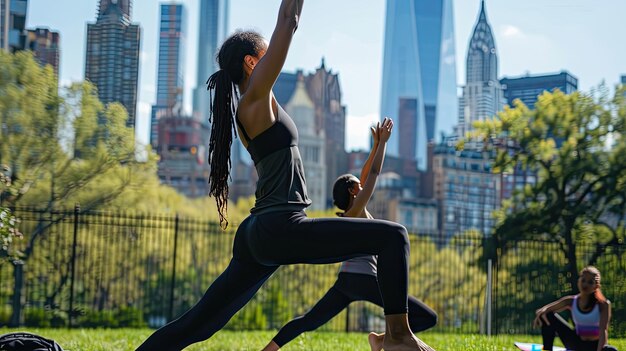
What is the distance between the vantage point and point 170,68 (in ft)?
415

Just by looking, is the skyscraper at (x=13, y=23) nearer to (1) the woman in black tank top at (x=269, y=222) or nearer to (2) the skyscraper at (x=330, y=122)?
(1) the woman in black tank top at (x=269, y=222)

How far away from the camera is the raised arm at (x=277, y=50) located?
3680 mm

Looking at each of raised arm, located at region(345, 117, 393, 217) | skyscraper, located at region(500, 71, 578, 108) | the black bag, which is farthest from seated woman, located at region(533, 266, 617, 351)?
skyscraper, located at region(500, 71, 578, 108)

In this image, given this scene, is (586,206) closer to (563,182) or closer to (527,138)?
(563,182)

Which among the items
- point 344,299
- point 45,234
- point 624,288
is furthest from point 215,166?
point 45,234

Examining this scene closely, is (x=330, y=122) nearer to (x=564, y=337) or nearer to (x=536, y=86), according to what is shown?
(x=536, y=86)

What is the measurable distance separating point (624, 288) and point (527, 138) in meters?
9.83

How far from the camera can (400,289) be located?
11.6ft

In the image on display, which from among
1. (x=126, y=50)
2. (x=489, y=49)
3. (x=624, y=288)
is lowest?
(x=624, y=288)

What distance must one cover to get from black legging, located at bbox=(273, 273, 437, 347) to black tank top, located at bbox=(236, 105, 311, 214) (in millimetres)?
2167

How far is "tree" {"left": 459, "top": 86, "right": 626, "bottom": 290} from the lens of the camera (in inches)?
1009

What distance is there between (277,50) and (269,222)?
76cm

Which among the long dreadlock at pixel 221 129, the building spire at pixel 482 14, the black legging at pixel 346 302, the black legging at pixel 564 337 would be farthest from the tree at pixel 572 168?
the building spire at pixel 482 14

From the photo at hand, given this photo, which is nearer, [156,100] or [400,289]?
[400,289]
